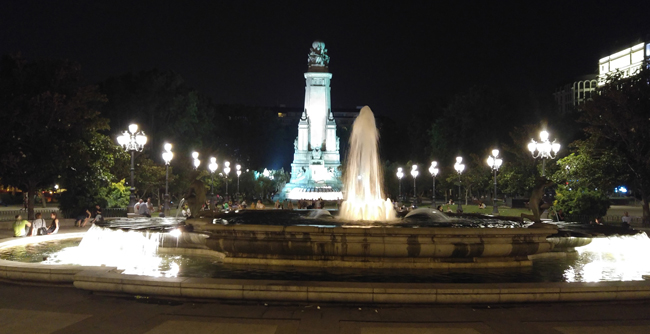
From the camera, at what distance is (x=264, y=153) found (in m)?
91.8

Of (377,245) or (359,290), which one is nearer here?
(359,290)

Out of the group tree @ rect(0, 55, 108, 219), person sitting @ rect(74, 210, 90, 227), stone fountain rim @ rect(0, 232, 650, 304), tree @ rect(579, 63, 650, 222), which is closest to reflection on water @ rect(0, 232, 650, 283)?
stone fountain rim @ rect(0, 232, 650, 304)

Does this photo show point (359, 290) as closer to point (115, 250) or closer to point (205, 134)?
point (115, 250)

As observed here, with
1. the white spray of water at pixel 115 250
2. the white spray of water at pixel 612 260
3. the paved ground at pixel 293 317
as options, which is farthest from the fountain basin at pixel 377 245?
the paved ground at pixel 293 317

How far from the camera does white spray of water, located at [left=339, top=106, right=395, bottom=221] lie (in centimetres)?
1778

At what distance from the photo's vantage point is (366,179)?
24266 mm

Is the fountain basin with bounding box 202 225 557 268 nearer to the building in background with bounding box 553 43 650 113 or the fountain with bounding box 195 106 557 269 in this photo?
the fountain with bounding box 195 106 557 269

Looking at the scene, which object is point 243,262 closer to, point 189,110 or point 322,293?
point 322,293

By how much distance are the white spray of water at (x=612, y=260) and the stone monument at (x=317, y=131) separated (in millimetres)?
56926

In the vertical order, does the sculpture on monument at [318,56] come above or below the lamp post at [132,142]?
above

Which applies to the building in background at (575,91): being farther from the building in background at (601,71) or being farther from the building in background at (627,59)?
the building in background at (627,59)

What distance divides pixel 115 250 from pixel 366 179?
1228 cm

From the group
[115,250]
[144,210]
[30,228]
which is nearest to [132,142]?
[144,210]

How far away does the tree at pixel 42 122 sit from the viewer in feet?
84.1
